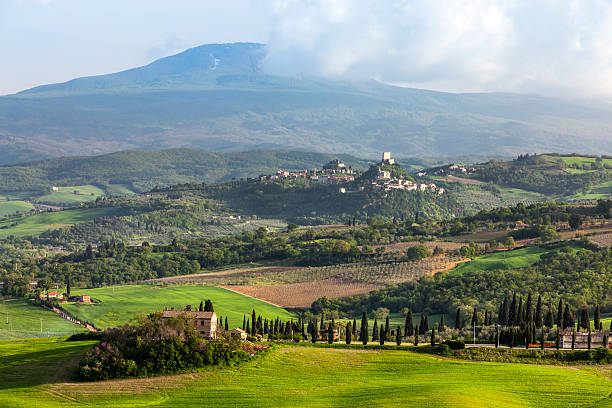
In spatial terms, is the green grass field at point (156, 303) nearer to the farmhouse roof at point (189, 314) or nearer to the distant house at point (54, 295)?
the distant house at point (54, 295)

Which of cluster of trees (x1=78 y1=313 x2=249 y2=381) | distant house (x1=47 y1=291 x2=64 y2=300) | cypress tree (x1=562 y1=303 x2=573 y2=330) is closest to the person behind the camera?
cluster of trees (x1=78 y1=313 x2=249 y2=381)

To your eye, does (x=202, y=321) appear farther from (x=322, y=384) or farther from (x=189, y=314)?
(x=322, y=384)

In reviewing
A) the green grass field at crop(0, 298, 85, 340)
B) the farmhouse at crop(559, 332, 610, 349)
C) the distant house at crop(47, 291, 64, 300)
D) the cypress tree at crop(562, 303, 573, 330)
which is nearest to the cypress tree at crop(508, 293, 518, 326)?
the cypress tree at crop(562, 303, 573, 330)

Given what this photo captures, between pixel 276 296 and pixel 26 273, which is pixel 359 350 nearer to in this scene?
pixel 276 296

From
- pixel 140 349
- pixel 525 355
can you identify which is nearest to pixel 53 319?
pixel 140 349

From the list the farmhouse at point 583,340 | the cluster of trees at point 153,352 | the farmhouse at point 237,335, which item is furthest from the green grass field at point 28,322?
the farmhouse at point 583,340

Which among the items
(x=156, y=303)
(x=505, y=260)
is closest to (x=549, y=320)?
(x=505, y=260)

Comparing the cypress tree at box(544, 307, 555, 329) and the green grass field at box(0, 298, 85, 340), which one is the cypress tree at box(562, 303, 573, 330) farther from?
the green grass field at box(0, 298, 85, 340)
